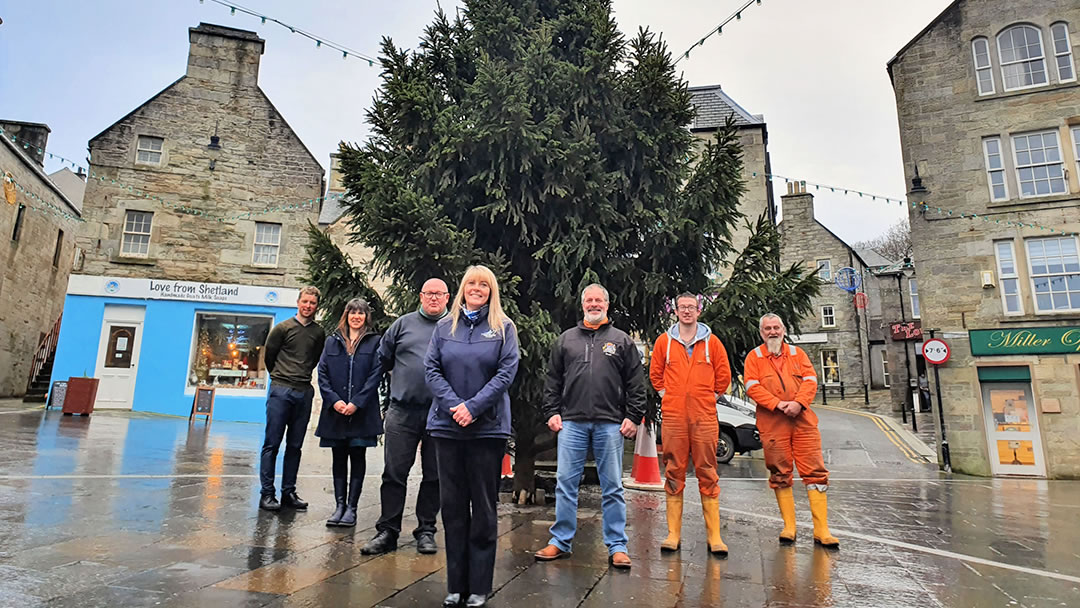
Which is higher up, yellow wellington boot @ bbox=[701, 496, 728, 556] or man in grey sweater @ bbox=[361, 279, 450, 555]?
man in grey sweater @ bbox=[361, 279, 450, 555]

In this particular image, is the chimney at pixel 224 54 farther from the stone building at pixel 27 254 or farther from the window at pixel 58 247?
the window at pixel 58 247

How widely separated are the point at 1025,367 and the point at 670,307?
1218 centimetres

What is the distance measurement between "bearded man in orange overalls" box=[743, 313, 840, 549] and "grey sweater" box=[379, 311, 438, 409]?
267 centimetres

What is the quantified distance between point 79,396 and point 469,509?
1513 centimetres

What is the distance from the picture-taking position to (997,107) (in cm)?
1471

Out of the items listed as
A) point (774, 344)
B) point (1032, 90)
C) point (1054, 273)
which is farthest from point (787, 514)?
point (1032, 90)

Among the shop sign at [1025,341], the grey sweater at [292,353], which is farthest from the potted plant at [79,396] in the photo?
the shop sign at [1025,341]

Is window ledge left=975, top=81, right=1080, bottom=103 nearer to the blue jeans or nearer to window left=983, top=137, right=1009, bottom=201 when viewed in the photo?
window left=983, top=137, right=1009, bottom=201

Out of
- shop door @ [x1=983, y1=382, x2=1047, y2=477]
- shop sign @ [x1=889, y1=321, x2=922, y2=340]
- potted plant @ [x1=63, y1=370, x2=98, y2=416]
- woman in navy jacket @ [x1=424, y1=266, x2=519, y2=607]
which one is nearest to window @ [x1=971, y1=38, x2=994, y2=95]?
shop door @ [x1=983, y1=382, x2=1047, y2=477]

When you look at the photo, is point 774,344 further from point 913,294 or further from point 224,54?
point 913,294

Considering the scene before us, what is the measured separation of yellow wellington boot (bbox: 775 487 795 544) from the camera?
15.4ft

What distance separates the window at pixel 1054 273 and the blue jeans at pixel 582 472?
48.2ft

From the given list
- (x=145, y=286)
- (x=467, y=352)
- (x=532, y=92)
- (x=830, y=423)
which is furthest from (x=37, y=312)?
(x=830, y=423)

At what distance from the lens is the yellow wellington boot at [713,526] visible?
14.0ft
